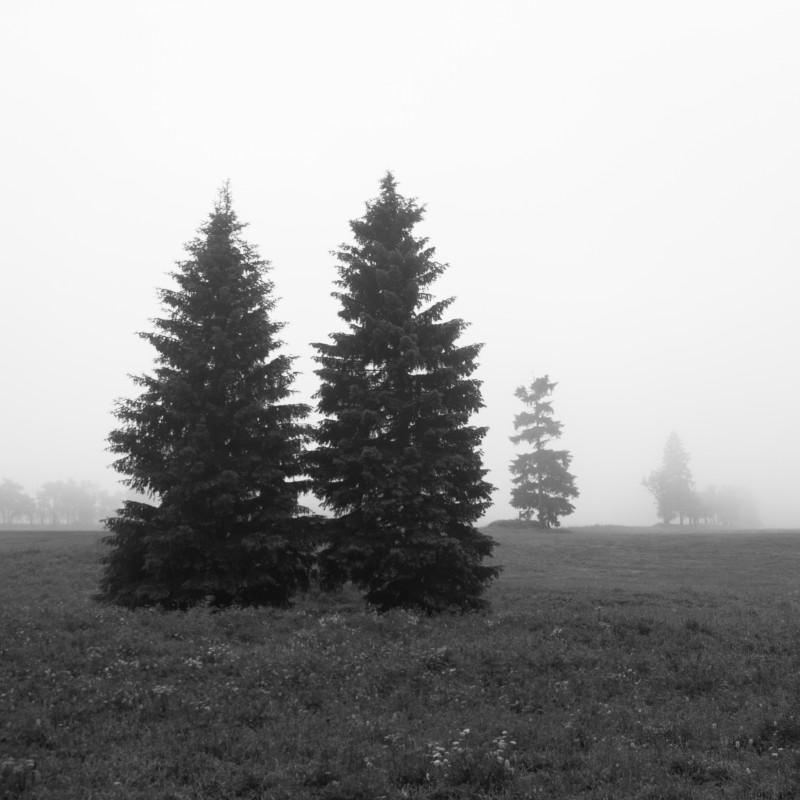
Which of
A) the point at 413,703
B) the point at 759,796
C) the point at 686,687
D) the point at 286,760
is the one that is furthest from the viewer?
the point at 686,687

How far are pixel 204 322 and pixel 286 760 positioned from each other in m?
14.0

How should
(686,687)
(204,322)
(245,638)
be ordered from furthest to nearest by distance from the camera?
1. (204,322)
2. (245,638)
3. (686,687)

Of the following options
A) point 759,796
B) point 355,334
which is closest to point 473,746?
point 759,796

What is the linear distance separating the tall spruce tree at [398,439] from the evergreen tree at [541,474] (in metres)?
36.9

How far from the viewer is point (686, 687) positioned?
1221 cm

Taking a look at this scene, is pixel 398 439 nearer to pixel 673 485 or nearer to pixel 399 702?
pixel 399 702

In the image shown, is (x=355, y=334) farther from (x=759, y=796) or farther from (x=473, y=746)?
(x=759, y=796)

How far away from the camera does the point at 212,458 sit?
18016 millimetres

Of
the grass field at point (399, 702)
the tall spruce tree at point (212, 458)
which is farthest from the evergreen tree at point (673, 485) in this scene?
the tall spruce tree at point (212, 458)

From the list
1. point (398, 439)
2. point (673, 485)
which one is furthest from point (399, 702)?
point (673, 485)

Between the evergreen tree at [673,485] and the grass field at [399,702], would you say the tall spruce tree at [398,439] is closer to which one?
the grass field at [399,702]

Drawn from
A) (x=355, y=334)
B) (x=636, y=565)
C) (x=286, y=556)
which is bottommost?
(x=636, y=565)

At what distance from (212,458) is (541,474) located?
4146 centimetres

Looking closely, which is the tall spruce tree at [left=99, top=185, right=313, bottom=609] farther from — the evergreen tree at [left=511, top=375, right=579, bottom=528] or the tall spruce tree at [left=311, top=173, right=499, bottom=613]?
the evergreen tree at [left=511, top=375, right=579, bottom=528]
